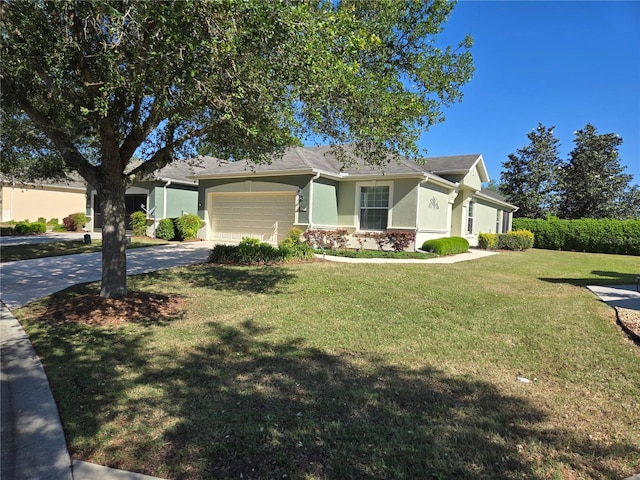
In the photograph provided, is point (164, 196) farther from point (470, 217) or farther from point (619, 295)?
point (619, 295)

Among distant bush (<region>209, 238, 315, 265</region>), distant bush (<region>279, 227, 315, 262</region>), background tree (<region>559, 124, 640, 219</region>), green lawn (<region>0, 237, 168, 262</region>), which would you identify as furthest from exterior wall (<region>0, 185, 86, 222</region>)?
background tree (<region>559, 124, 640, 219</region>)

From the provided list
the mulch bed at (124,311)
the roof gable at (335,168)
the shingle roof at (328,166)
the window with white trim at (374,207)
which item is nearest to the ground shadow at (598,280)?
the mulch bed at (124,311)

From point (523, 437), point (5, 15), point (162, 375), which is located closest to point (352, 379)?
point (523, 437)

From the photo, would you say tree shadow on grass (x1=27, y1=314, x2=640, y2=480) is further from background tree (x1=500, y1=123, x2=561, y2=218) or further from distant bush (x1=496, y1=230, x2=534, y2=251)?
background tree (x1=500, y1=123, x2=561, y2=218)

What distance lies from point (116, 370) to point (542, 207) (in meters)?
36.1

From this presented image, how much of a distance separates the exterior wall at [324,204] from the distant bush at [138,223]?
975cm

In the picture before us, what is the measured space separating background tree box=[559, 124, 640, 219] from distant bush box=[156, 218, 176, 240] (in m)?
31.9

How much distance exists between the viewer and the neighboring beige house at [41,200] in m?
26.1

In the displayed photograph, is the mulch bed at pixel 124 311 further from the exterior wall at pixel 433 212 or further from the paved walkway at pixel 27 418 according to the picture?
the exterior wall at pixel 433 212

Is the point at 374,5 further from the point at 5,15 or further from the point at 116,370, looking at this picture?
the point at 116,370

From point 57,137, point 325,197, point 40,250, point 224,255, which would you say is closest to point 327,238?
point 325,197

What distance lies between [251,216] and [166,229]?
4.56m

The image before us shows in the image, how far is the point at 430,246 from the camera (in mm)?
15539

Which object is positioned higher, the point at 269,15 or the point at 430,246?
the point at 269,15
